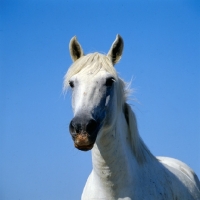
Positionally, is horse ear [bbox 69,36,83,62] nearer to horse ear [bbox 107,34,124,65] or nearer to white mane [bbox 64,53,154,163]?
white mane [bbox 64,53,154,163]

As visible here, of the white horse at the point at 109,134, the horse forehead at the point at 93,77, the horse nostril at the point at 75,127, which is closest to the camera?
the horse nostril at the point at 75,127

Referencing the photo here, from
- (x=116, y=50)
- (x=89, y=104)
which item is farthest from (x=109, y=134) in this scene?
(x=116, y=50)

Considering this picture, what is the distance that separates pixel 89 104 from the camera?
3.95 metres

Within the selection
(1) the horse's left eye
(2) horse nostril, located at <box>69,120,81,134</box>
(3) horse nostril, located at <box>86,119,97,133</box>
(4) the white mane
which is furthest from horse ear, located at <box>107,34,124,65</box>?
(2) horse nostril, located at <box>69,120,81,134</box>

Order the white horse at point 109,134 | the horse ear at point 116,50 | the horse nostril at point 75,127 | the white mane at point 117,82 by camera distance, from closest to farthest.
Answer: the horse nostril at point 75,127 → the white horse at point 109,134 → the white mane at point 117,82 → the horse ear at point 116,50

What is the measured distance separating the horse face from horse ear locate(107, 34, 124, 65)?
533 millimetres

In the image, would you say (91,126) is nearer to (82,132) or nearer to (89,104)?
(82,132)

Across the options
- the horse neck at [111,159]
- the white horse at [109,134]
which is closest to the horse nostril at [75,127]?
the white horse at [109,134]

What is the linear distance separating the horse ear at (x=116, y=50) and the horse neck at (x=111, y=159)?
0.82m

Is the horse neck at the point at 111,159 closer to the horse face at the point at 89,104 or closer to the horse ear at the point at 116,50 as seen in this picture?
the horse face at the point at 89,104

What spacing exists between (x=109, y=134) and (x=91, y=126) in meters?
0.49

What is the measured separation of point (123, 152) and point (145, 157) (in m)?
0.55

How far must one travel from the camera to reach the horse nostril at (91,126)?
375 cm

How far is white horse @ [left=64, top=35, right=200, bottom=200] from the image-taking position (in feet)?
12.8
